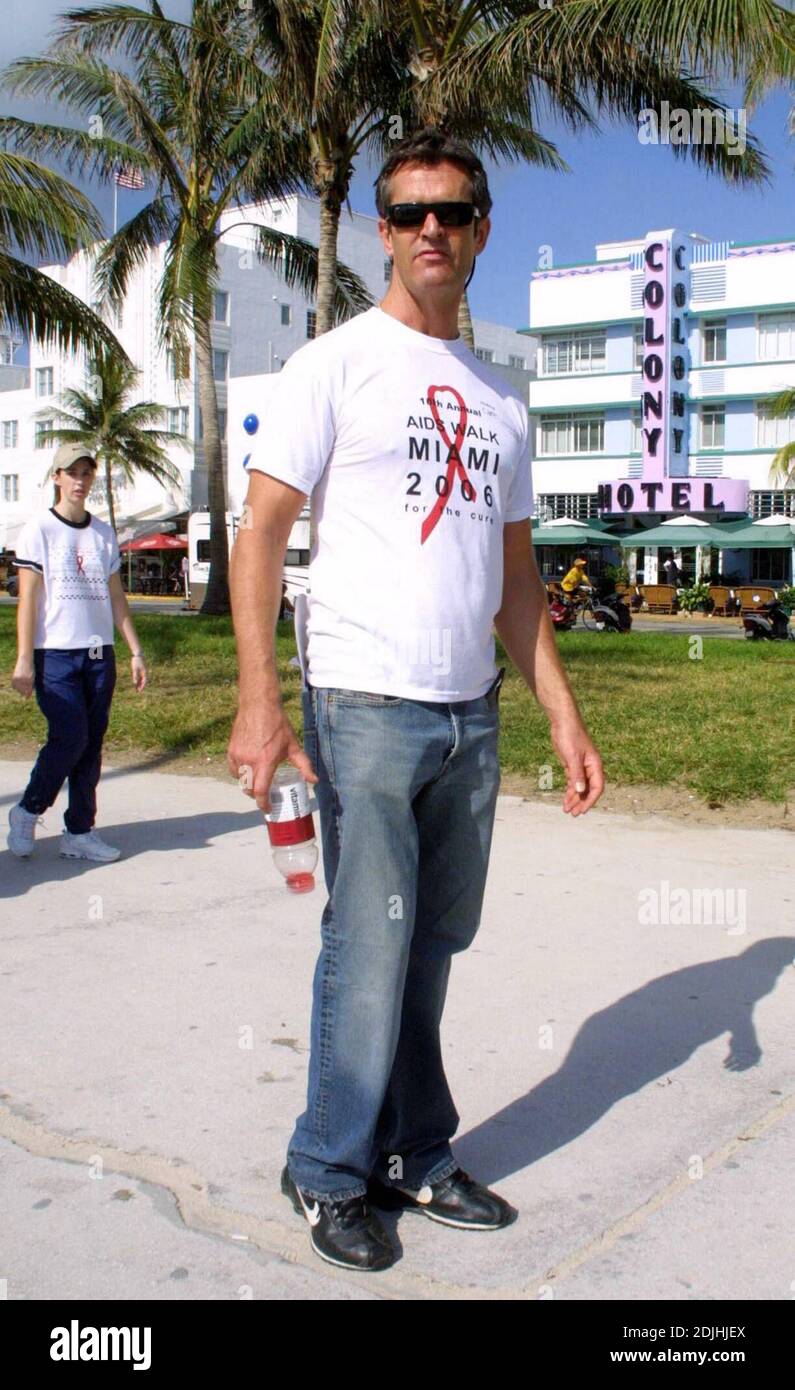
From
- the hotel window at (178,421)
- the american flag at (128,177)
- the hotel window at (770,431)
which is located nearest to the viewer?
the american flag at (128,177)

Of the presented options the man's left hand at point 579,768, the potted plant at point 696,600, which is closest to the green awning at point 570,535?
the potted plant at point 696,600

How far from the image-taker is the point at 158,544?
4816cm

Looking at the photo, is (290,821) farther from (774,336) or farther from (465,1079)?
(774,336)

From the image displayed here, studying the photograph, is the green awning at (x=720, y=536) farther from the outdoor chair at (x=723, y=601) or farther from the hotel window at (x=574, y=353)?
the hotel window at (x=574, y=353)

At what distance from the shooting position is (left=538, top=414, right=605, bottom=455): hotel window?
46.8 metres

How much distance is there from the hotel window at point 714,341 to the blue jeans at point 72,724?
40845mm

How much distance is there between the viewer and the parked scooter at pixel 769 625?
2188 centimetres

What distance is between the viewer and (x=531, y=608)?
314 cm

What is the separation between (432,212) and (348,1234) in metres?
2.10

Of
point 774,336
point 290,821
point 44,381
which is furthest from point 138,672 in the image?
point 44,381

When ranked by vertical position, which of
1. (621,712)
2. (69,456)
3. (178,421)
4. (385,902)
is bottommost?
(621,712)

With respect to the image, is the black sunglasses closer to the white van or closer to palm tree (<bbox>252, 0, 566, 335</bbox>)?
palm tree (<bbox>252, 0, 566, 335</bbox>)

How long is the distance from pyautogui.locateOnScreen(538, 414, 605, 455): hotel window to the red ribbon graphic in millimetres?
44969
